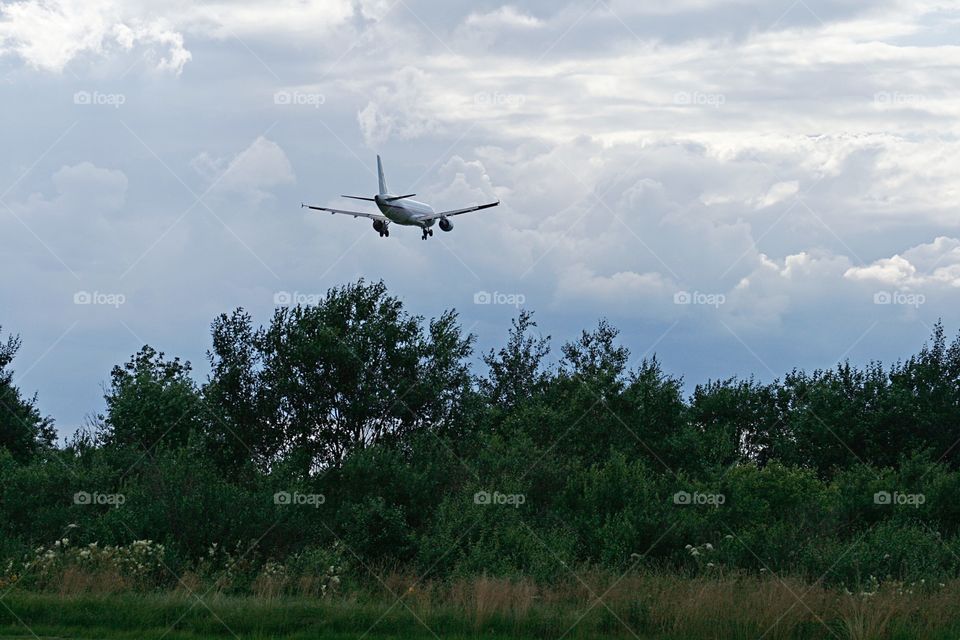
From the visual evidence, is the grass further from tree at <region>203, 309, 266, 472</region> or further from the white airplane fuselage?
the white airplane fuselage

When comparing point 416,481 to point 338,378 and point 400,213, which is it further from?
point 400,213

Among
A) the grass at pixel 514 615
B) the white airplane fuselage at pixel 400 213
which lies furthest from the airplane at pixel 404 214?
the grass at pixel 514 615

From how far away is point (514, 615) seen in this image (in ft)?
72.5

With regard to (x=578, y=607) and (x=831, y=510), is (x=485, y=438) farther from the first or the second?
(x=578, y=607)

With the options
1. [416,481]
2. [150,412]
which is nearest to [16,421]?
[150,412]

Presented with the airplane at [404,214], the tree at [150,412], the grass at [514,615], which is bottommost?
the grass at [514,615]

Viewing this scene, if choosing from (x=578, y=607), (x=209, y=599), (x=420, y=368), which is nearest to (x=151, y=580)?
(x=209, y=599)

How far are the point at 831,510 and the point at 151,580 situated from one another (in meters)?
21.3

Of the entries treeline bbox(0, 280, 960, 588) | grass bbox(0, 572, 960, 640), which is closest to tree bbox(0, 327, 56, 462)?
treeline bbox(0, 280, 960, 588)

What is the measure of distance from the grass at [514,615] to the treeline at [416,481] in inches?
111

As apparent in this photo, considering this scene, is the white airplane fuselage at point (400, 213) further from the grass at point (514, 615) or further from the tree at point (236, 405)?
the grass at point (514, 615)

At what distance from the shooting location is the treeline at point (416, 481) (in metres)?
29.3

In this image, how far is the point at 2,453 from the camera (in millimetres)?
43344

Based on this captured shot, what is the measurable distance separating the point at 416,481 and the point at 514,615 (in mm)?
14522
